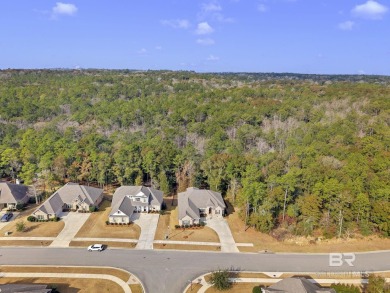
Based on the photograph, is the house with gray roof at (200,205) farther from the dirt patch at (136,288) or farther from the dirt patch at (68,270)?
the dirt patch at (136,288)

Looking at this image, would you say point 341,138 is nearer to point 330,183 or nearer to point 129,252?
point 330,183

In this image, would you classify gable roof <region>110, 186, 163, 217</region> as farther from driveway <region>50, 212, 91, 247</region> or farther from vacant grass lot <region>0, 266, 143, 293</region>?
vacant grass lot <region>0, 266, 143, 293</region>

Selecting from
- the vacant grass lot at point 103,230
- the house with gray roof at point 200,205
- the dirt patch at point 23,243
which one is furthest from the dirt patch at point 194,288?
the dirt patch at point 23,243

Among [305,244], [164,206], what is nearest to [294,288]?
[305,244]

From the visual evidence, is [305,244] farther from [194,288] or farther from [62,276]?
[62,276]

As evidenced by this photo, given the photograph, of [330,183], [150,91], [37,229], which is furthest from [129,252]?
[150,91]
